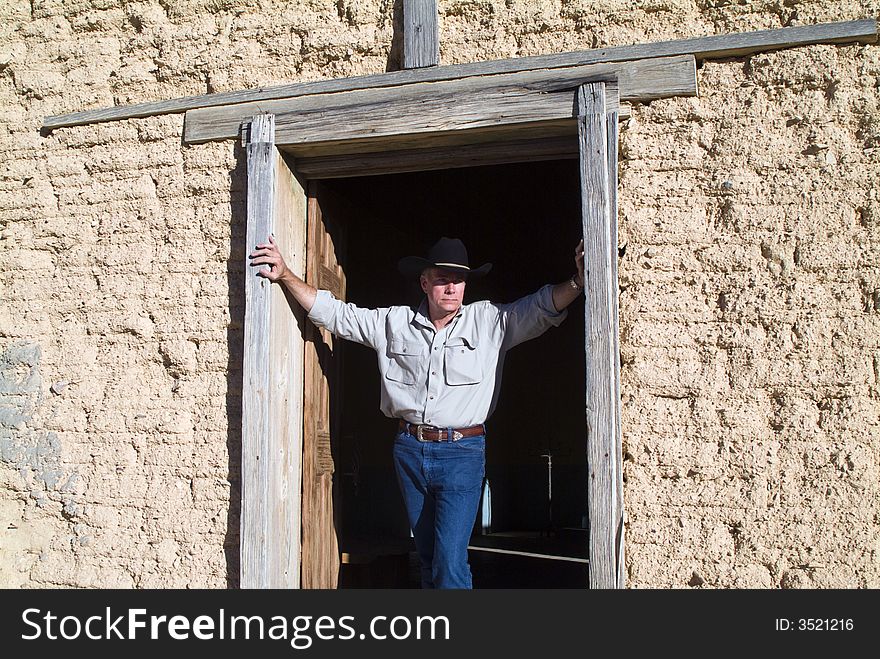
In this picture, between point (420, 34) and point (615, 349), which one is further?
point (420, 34)

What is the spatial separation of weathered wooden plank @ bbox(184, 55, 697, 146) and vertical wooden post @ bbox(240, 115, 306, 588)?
0.52 feet

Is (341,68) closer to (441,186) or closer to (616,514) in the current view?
(616,514)

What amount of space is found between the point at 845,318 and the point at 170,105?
10.5 ft

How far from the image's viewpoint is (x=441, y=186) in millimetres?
7520

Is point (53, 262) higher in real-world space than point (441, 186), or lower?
lower

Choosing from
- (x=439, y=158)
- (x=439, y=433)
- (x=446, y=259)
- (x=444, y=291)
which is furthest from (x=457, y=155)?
(x=439, y=433)

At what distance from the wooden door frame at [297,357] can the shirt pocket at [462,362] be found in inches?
24.4

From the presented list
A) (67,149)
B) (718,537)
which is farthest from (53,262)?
(718,537)

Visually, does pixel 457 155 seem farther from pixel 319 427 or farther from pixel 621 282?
pixel 319 427

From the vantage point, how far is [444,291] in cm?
449

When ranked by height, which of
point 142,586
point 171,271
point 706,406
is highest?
point 171,271

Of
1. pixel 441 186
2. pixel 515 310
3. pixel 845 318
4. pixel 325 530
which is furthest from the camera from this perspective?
pixel 441 186

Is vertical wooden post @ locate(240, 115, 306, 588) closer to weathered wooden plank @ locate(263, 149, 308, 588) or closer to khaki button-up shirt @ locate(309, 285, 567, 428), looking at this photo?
weathered wooden plank @ locate(263, 149, 308, 588)

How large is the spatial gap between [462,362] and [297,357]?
32.3 inches
